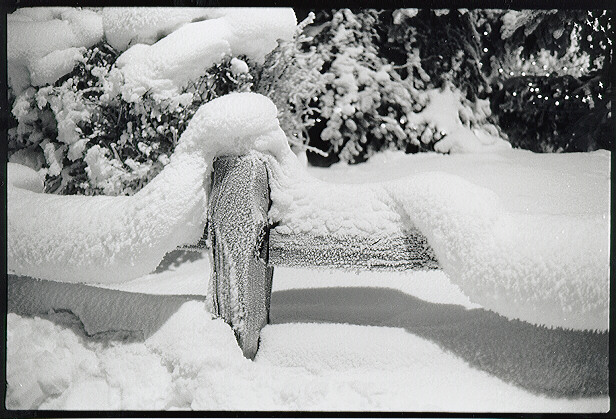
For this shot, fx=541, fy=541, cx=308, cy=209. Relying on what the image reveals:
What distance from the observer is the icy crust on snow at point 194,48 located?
5.28 ft

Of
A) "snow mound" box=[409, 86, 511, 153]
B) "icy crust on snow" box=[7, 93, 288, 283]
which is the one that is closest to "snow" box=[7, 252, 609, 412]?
"icy crust on snow" box=[7, 93, 288, 283]

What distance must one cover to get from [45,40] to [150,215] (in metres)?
0.73

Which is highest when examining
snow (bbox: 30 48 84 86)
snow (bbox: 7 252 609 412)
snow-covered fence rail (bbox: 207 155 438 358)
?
snow (bbox: 30 48 84 86)

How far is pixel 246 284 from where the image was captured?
1.37m

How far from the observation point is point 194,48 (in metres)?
1.64

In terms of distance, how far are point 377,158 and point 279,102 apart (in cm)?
48

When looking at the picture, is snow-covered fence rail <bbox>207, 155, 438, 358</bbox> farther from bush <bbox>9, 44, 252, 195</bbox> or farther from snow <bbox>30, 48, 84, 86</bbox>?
snow <bbox>30, 48, 84, 86</bbox>

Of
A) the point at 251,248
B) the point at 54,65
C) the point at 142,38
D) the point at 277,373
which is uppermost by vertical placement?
the point at 142,38

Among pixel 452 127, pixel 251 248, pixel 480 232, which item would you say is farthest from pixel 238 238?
pixel 452 127

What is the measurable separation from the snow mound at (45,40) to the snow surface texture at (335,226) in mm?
473

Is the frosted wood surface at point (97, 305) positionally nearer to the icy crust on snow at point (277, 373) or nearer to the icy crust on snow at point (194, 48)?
the icy crust on snow at point (277, 373)

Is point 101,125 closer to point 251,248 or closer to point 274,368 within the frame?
point 251,248

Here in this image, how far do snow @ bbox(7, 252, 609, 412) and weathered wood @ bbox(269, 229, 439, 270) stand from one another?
0.20 meters

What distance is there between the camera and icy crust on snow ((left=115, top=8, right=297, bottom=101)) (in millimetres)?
1609
